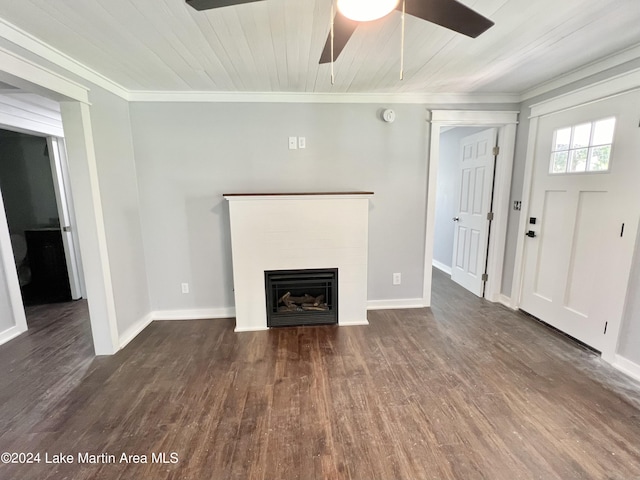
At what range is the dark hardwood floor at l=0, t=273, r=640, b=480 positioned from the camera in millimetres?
1452

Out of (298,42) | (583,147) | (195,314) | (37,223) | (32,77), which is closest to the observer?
(32,77)

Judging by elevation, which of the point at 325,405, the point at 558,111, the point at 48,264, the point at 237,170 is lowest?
the point at 325,405

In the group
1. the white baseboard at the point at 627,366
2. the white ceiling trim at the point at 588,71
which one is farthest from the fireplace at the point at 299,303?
the white ceiling trim at the point at 588,71

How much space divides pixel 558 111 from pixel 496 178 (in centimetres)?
83

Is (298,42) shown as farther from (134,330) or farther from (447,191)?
(447,191)

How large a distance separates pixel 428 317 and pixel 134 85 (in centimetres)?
365

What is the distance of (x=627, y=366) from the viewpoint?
83.0 inches

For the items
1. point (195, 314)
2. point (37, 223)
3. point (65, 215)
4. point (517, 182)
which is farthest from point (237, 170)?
point (37, 223)

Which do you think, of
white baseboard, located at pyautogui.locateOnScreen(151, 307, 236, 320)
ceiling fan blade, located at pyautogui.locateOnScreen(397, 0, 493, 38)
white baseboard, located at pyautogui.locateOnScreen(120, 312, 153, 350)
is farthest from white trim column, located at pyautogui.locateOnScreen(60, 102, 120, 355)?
ceiling fan blade, located at pyautogui.locateOnScreen(397, 0, 493, 38)

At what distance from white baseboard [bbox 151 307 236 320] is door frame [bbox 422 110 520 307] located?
2.25 metres

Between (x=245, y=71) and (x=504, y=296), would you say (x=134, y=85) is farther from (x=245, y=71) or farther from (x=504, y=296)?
(x=504, y=296)

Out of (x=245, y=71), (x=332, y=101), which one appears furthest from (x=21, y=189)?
(x=332, y=101)

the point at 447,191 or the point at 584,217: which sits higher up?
the point at 447,191

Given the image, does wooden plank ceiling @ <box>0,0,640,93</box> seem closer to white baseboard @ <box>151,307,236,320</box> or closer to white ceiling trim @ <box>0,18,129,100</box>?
white ceiling trim @ <box>0,18,129,100</box>
